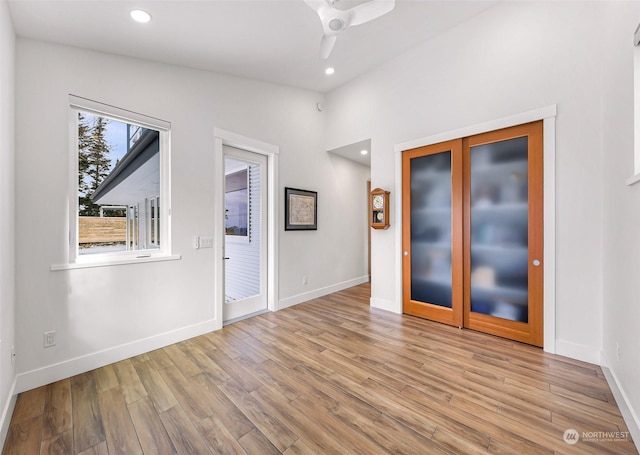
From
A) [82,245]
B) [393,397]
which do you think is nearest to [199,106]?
[82,245]

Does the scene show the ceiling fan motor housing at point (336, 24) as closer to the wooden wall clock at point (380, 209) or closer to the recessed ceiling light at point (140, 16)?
the recessed ceiling light at point (140, 16)

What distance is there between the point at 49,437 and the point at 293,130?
161 inches

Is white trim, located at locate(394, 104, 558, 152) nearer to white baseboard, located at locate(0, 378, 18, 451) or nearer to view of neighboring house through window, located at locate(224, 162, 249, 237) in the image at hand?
view of neighboring house through window, located at locate(224, 162, 249, 237)

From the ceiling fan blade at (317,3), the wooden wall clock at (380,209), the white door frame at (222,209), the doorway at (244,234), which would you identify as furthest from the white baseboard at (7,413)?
the wooden wall clock at (380,209)

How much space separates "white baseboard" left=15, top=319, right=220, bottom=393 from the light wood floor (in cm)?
9

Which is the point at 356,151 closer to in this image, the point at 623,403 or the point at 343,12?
the point at 343,12

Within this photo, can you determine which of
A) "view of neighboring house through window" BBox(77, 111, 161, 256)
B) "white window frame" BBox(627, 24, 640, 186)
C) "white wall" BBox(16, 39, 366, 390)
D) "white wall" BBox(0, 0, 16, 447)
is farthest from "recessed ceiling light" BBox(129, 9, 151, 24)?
"white window frame" BBox(627, 24, 640, 186)

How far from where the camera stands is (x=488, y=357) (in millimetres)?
2596

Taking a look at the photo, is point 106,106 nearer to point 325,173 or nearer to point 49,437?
point 49,437

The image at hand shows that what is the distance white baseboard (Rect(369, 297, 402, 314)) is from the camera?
3.89m

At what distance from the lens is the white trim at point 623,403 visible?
5.26ft

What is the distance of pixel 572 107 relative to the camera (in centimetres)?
255

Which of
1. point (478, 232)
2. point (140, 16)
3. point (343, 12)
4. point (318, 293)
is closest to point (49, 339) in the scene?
point (140, 16)

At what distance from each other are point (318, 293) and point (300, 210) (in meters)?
1.50
